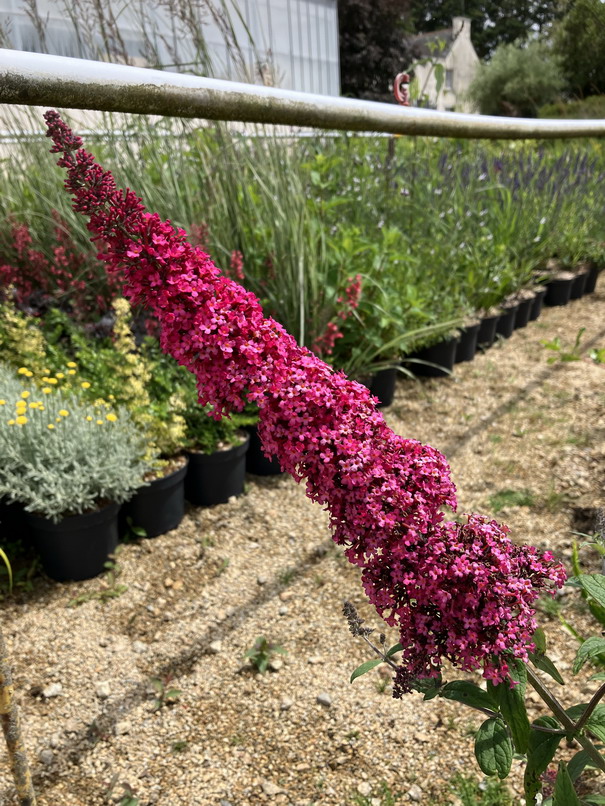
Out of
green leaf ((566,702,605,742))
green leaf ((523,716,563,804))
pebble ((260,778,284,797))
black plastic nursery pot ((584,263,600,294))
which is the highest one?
green leaf ((566,702,605,742))

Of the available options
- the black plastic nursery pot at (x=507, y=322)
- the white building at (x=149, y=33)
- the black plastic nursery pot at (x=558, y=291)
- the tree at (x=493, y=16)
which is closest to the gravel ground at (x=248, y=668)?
the black plastic nursery pot at (x=507, y=322)

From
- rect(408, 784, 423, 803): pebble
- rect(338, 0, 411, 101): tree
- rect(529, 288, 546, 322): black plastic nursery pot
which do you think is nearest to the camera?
rect(408, 784, 423, 803): pebble

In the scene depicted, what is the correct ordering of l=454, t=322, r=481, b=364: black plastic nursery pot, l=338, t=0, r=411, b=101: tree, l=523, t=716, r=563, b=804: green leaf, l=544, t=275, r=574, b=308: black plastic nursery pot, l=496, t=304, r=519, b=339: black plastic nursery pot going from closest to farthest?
l=523, t=716, r=563, b=804: green leaf < l=454, t=322, r=481, b=364: black plastic nursery pot < l=496, t=304, r=519, b=339: black plastic nursery pot < l=544, t=275, r=574, b=308: black plastic nursery pot < l=338, t=0, r=411, b=101: tree

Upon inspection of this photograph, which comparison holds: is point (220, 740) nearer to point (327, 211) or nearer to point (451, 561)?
point (451, 561)

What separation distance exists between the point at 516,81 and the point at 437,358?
171 inches

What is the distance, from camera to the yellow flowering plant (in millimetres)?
2145

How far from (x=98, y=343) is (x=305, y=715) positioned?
2.14 meters

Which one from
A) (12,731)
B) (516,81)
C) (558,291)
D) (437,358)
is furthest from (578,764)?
(516,81)

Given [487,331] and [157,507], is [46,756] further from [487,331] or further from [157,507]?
[487,331]

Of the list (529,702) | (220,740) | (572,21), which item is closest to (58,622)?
(220,740)

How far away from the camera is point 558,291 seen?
5.63m

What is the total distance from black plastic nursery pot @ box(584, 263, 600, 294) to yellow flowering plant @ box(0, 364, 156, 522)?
4.99 m

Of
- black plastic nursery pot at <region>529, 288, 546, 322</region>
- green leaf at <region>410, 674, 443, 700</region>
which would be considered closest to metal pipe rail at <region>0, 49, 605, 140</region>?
green leaf at <region>410, 674, 443, 700</region>

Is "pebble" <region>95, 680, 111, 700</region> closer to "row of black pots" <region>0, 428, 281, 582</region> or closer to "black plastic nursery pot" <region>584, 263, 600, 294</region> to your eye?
"row of black pots" <region>0, 428, 281, 582</region>
